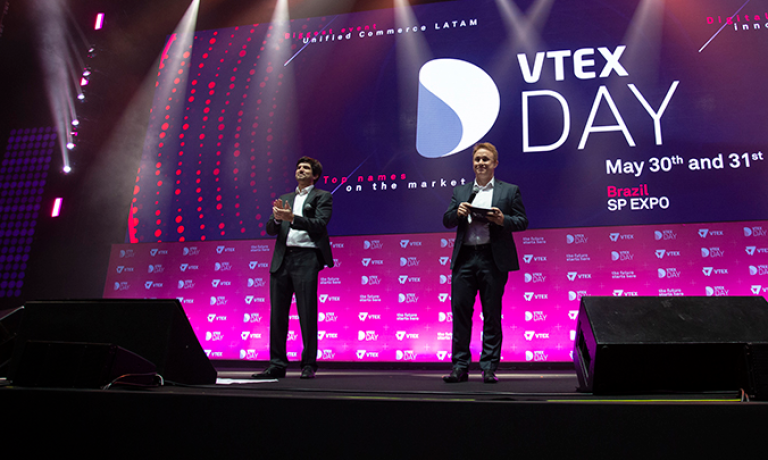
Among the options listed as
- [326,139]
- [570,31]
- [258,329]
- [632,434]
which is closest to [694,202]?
[570,31]

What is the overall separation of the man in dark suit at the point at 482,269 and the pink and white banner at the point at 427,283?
1275 mm

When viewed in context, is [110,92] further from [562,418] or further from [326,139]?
[562,418]

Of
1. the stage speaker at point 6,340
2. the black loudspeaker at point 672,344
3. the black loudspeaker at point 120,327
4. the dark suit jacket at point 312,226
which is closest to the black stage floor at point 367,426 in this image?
the black loudspeaker at point 672,344

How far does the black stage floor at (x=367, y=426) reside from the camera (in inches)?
38.0

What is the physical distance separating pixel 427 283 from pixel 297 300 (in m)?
1.40

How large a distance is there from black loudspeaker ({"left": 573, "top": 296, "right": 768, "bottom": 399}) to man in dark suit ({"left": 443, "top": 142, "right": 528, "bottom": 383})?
1.11 m

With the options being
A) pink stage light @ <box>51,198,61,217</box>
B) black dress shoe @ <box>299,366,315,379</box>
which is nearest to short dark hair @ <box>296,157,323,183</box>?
black dress shoe @ <box>299,366,315,379</box>

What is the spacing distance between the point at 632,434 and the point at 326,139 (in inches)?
156

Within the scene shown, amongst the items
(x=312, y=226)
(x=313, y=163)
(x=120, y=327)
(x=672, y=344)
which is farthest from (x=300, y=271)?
(x=672, y=344)

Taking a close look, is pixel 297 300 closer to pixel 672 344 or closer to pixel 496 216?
pixel 496 216

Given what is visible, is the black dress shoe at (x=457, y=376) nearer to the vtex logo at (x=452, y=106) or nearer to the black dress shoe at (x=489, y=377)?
the black dress shoe at (x=489, y=377)

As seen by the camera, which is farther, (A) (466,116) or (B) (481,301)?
(A) (466,116)

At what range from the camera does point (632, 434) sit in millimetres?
968

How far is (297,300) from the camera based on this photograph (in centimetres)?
303
